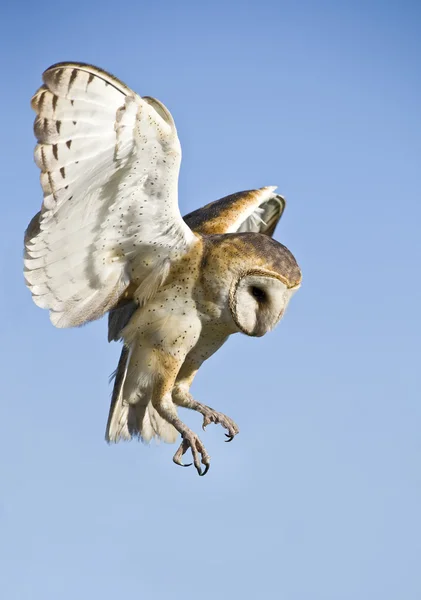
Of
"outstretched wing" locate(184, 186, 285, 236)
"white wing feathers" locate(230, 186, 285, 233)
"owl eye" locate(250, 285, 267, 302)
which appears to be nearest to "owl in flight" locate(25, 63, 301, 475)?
"owl eye" locate(250, 285, 267, 302)

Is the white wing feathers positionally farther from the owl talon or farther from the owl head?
the owl talon

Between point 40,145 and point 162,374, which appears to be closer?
point 40,145

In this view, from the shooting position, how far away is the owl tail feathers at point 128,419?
295 inches

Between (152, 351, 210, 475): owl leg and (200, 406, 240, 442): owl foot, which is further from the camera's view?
(200, 406, 240, 442): owl foot

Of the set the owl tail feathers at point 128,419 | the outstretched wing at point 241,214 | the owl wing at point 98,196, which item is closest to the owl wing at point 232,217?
the outstretched wing at point 241,214

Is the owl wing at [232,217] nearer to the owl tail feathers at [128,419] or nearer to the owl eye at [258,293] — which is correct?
the owl tail feathers at [128,419]

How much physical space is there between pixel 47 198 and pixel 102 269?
2.53ft

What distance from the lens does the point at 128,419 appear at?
7.61 metres

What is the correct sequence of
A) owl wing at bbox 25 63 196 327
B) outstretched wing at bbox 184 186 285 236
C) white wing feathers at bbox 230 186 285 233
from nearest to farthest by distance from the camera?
owl wing at bbox 25 63 196 327 < outstretched wing at bbox 184 186 285 236 < white wing feathers at bbox 230 186 285 233

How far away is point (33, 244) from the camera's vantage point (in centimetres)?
664

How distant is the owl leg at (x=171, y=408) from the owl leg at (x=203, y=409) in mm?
265

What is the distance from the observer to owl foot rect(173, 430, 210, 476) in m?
6.94

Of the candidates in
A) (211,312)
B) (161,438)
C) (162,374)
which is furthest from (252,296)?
(161,438)

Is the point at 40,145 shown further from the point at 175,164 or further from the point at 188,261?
the point at 188,261
